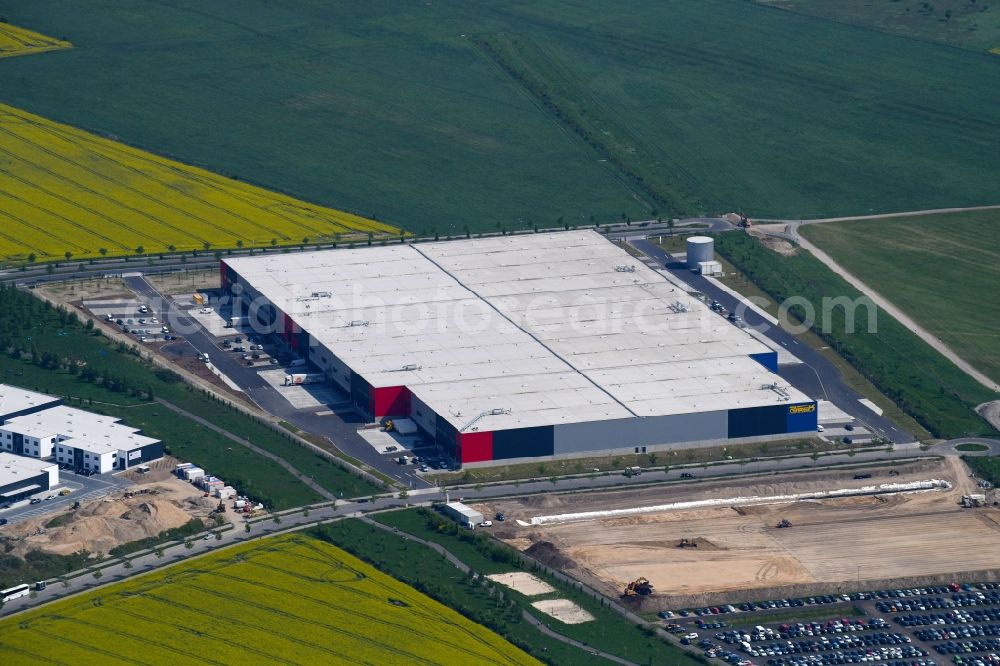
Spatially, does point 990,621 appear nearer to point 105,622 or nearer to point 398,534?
point 398,534

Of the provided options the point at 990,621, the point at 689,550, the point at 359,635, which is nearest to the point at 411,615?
the point at 359,635

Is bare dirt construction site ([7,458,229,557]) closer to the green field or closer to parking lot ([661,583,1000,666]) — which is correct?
the green field

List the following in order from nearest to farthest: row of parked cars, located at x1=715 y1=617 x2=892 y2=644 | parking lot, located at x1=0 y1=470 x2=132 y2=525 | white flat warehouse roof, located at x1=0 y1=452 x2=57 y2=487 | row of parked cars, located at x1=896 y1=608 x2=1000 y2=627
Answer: row of parked cars, located at x1=715 y1=617 x2=892 y2=644, row of parked cars, located at x1=896 y1=608 x2=1000 y2=627, parking lot, located at x1=0 y1=470 x2=132 y2=525, white flat warehouse roof, located at x1=0 y1=452 x2=57 y2=487

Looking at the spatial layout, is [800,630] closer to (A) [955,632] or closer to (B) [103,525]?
(A) [955,632]

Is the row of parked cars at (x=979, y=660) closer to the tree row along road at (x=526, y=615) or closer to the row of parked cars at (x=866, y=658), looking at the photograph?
the row of parked cars at (x=866, y=658)

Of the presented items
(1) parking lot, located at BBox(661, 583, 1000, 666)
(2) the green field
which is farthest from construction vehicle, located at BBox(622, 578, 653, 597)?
(1) parking lot, located at BBox(661, 583, 1000, 666)

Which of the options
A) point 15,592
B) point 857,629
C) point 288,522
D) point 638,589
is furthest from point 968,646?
point 15,592
